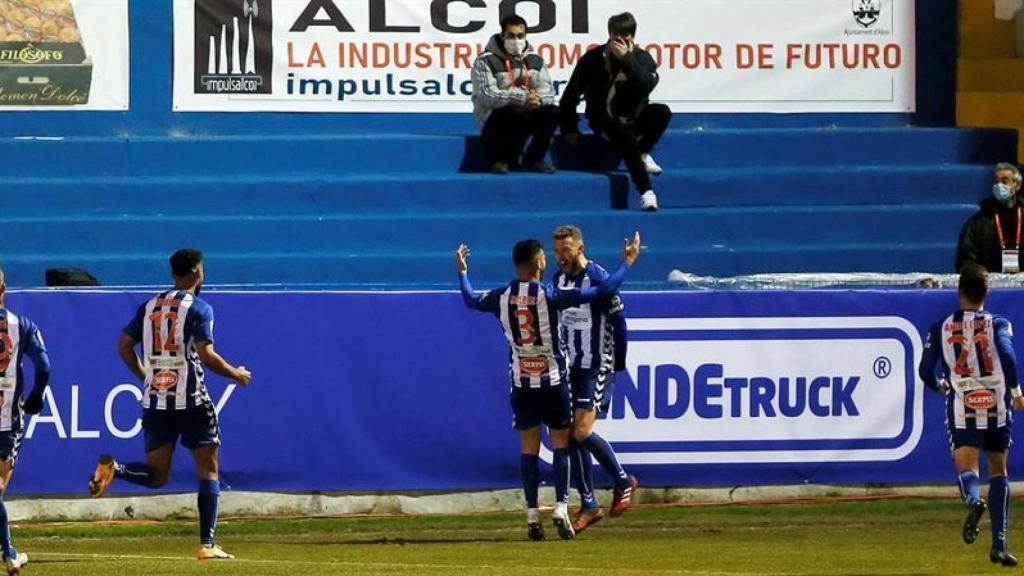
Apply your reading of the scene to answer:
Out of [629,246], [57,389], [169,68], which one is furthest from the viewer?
[169,68]

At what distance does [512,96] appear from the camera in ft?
63.9

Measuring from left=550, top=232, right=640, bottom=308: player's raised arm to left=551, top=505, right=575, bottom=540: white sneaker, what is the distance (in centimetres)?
139

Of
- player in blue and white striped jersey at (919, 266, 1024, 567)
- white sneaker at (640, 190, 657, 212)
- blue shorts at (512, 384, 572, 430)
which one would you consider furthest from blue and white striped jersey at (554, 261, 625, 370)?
white sneaker at (640, 190, 657, 212)

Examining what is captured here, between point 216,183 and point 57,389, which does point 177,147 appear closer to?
point 216,183

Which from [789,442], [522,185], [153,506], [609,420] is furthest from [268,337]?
[522,185]

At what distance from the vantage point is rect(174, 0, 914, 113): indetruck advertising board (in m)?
20.7

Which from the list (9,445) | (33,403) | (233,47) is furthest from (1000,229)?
(9,445)

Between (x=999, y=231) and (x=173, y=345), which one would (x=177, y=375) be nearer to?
(x=173, y=345)

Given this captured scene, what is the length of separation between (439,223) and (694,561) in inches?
287

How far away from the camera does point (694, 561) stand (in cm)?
1249

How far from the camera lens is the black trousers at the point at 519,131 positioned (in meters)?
19.4

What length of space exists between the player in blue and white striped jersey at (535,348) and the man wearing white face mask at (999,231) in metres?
4.81

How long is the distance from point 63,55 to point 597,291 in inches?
350

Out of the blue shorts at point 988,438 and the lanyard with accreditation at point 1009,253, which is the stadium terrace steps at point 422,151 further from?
the blue shorts at point 988,438
